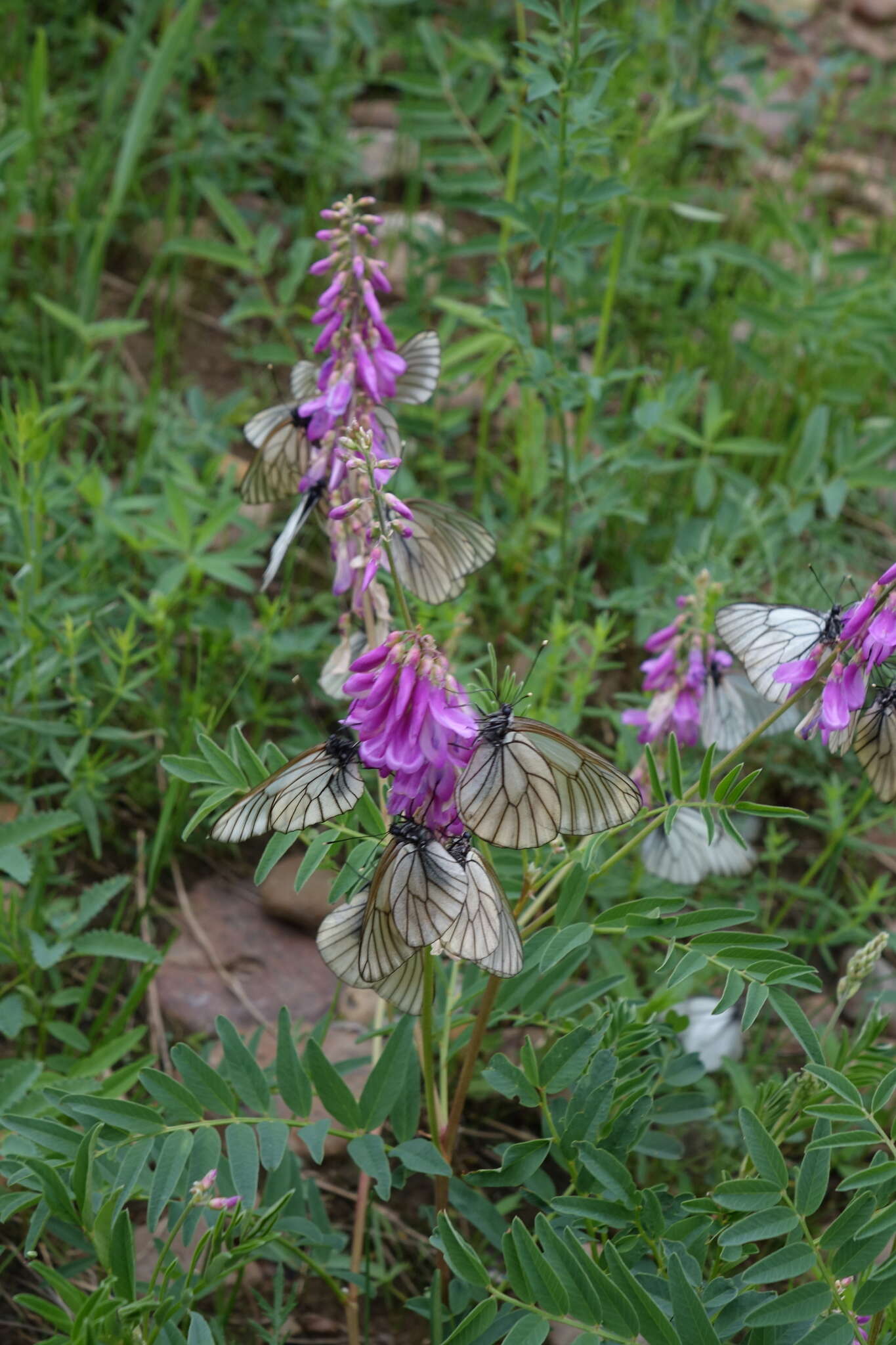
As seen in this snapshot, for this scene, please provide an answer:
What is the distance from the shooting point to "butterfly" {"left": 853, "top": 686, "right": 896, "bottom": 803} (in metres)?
1.80

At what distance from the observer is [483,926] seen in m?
1.56

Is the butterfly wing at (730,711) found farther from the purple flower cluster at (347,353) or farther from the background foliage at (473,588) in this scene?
the purple flower cluster at (347,353)

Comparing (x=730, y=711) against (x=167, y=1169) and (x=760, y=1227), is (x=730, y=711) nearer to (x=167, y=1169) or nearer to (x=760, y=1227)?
(x=760, y=1227)

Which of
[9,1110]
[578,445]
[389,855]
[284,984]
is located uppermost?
[389,855]

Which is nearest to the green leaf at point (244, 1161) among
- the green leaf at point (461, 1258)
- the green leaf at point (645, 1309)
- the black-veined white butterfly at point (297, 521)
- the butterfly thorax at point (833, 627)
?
the green leaf at point (461, 1258)

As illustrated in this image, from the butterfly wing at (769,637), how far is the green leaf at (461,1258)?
0.89 m

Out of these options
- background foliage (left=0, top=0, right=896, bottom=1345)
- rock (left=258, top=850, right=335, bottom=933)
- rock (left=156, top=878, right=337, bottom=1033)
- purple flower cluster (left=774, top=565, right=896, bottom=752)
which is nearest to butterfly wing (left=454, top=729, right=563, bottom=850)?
background foliage (left=0, top=0, right=896, bottom=1345)

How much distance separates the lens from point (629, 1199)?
1.76 meters

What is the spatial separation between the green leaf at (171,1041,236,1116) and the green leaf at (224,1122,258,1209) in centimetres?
6

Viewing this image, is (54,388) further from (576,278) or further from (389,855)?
(389,855)

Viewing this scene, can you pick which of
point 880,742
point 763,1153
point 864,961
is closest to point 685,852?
point 864,961

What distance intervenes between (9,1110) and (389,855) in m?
0.92

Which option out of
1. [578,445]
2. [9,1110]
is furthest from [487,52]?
[9,1110]

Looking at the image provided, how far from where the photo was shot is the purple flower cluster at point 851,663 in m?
1.66
